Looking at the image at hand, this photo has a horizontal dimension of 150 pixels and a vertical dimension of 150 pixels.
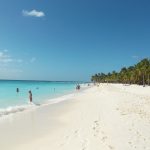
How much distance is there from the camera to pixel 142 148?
267 inches

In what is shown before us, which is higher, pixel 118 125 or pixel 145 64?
pixel 145 64

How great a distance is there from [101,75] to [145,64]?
101 meters

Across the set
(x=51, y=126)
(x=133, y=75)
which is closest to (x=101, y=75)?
(x=133, y=75)

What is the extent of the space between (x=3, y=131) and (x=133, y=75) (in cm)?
7670

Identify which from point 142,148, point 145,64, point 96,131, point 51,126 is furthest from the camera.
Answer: point 145,64

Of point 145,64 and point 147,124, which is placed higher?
point 145,64

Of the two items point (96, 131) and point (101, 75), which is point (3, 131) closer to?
point (96, 131)

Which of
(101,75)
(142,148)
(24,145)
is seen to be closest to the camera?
(142,148)

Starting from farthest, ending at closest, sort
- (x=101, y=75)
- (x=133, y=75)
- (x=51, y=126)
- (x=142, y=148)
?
(x=101, y=75), (x=133, y=75), (x=51, y=126), (x=142, y=148)

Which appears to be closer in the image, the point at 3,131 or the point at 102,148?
the point at 102,148

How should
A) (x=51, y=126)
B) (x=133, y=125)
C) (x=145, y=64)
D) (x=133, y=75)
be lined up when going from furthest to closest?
1. (x=133, y=75)
2. (x=145, y=64)
3. (x=51, y=126)
4. (x=133, y=125)

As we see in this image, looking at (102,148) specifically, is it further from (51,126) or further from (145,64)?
(145,64)

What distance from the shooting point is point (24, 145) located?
8.25 meters

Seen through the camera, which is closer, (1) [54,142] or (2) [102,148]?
(2) [102,148]
